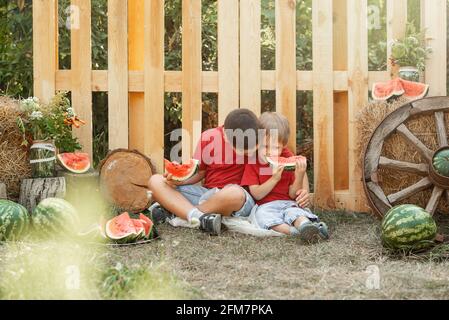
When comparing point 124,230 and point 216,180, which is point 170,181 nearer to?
point 216,180

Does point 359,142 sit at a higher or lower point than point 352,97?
lower

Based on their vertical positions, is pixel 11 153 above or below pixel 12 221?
above

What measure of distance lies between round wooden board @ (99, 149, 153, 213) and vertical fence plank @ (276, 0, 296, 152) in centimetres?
134

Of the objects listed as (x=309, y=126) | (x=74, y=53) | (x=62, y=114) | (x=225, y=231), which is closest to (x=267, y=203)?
(x=225, y=231)

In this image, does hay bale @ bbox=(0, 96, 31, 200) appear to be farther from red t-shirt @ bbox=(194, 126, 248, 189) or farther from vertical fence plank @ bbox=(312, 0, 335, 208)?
vertical fence plank @ bbox=(312, 0, 335, 208)

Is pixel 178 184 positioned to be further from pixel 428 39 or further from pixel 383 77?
pixel 428 39

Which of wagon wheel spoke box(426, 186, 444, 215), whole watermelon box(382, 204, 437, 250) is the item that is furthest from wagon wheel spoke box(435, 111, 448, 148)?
whole watermelon box(382, 204, 437, 250)

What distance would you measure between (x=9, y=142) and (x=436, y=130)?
352 centimetres

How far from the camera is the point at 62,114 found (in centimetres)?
578

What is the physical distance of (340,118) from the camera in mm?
6328

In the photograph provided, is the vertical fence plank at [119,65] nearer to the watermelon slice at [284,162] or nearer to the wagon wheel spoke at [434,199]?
the watermelon slice at [284,162]

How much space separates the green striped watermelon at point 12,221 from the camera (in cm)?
475

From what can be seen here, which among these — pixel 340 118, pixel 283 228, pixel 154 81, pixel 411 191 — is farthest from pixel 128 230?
pixel 340 118

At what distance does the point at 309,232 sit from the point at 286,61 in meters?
1.99
